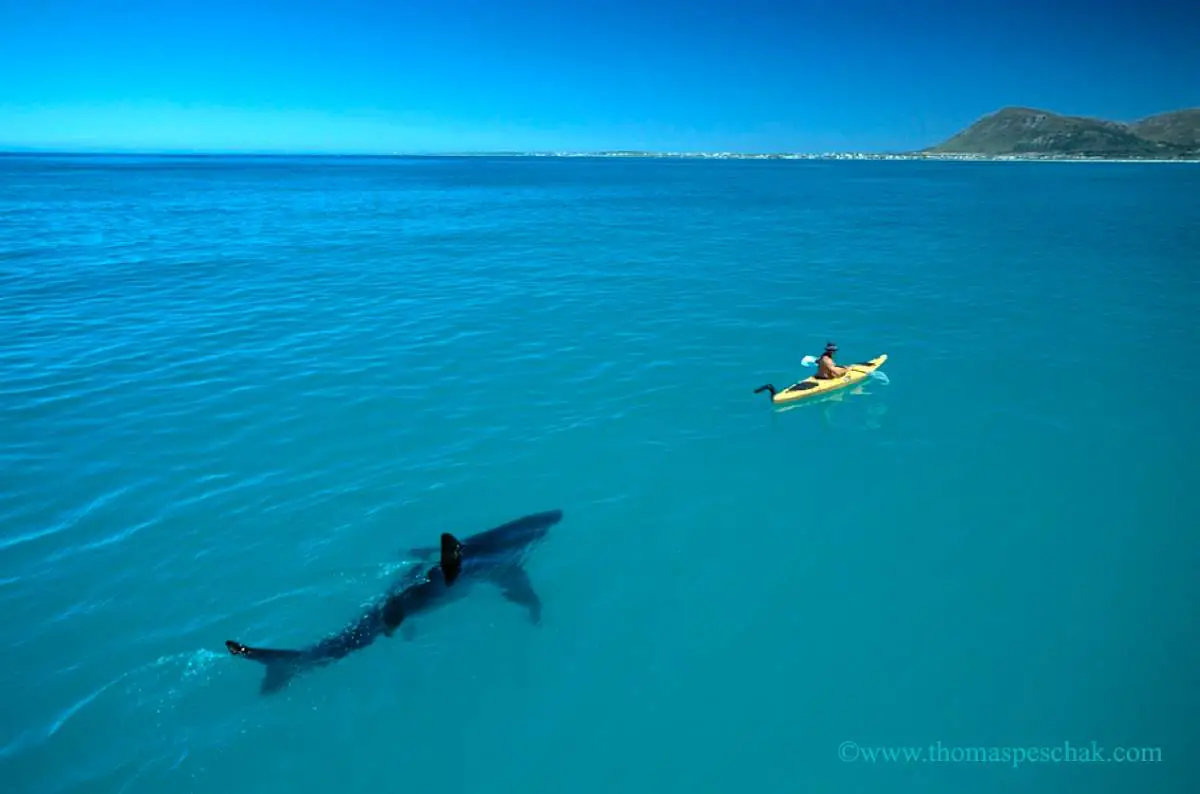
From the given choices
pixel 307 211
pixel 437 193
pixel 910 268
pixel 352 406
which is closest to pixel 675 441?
pixel 352 406

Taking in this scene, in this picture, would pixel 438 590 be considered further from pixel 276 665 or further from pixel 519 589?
pixel 276 665

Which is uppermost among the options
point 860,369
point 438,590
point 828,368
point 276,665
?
point 828,368

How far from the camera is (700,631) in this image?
12.6 metres

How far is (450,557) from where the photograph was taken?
12.6 m

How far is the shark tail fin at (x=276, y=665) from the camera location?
11.2 m

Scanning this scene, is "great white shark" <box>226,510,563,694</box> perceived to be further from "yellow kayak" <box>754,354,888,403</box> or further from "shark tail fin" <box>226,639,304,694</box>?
"yellow kayak" <box>754,354,888,403</box>

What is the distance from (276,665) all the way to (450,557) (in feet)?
11.5

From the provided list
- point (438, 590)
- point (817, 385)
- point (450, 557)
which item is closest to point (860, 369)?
point (817, 385)

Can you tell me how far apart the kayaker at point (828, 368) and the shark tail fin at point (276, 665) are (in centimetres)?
1830

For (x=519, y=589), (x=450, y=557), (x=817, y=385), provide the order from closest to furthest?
(x=450, y=557), (x=519, y=589), (x=817, y=385)

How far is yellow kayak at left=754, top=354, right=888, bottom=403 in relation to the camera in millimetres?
21609

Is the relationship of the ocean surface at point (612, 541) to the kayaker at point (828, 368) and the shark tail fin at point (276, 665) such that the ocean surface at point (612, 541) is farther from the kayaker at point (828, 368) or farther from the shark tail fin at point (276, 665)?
the kayaker at point (828, 368)

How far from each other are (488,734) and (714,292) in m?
29.7

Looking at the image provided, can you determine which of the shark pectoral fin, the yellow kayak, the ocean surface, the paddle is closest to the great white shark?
the shark pectoral fin
